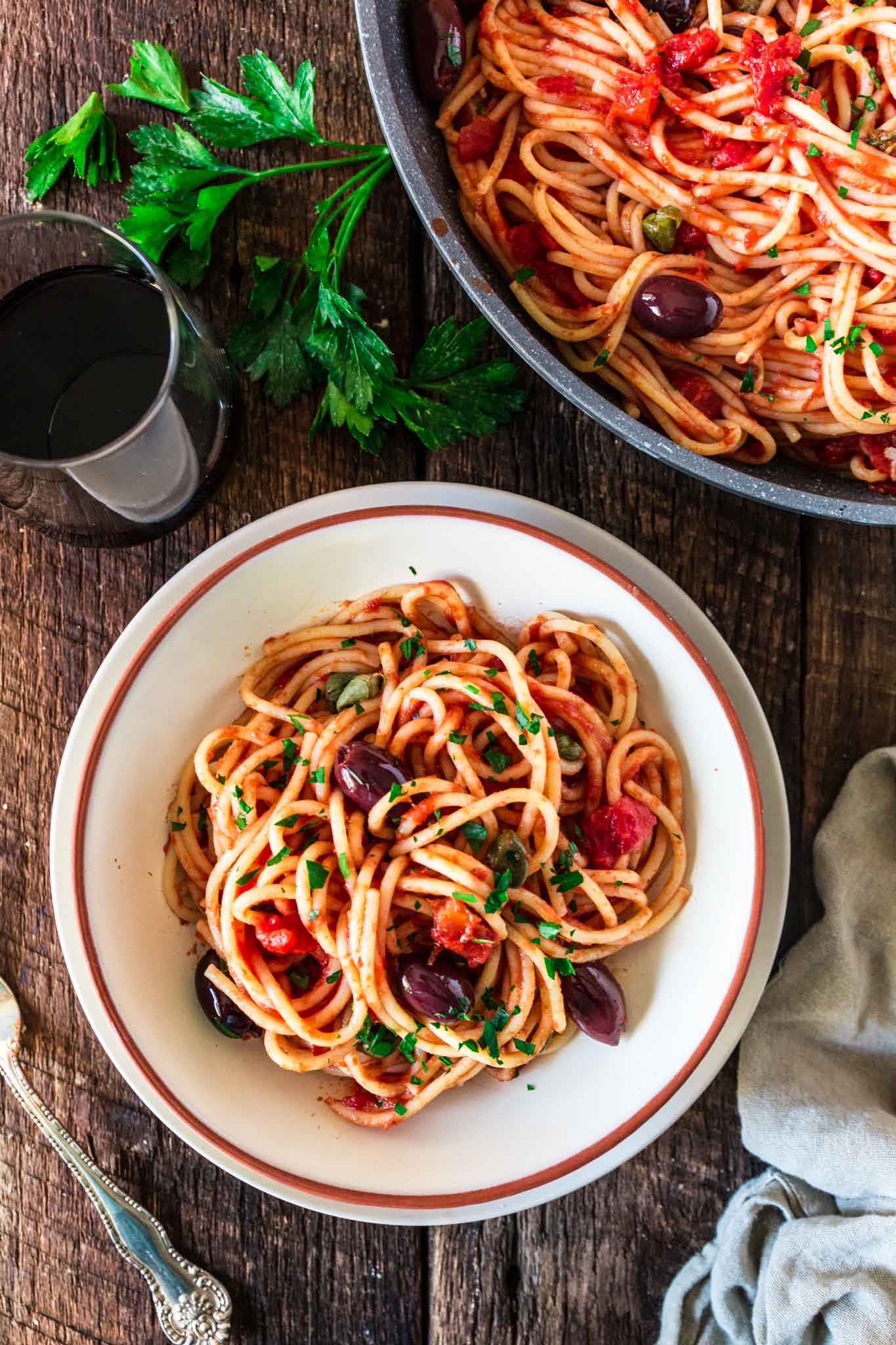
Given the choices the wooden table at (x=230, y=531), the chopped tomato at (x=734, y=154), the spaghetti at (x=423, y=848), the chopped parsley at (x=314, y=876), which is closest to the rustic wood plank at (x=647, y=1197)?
the wooden table at (x=230, y=531)

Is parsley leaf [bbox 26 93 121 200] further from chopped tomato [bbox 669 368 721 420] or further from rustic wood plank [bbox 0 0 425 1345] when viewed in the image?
chopped tomato [bbox 669 368 721 420]

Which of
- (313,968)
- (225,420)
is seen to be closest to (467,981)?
(313,968)

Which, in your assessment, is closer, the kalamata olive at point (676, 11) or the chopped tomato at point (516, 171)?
the kalamata olive at point (676, 11)

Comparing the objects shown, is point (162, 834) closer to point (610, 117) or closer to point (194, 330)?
point (194, 330)

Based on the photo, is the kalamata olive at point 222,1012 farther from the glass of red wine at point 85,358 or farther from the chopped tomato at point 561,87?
the chopped tomato at point 561,87

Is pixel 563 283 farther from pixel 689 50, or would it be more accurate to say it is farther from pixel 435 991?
pixel 435 991

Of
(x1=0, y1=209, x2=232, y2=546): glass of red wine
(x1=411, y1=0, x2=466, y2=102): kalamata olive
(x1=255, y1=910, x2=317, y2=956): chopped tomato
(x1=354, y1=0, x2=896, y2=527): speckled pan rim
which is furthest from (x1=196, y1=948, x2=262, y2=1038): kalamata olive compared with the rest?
(x1=411, y1=0, x2=466, y2=102): kalamata olive
